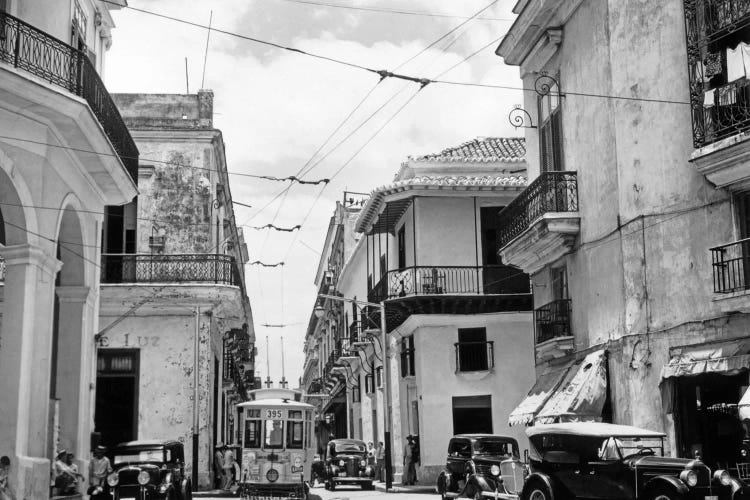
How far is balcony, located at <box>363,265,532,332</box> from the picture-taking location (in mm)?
31031

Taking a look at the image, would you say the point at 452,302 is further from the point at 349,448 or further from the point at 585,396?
the point at 585,396

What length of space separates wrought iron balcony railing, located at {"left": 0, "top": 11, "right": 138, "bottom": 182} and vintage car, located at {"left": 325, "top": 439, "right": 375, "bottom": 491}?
15.7 meters

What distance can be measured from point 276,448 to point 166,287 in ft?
24.6

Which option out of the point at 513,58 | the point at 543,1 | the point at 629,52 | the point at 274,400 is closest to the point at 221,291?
the point at 274,400

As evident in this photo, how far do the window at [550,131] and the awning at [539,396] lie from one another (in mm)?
4376

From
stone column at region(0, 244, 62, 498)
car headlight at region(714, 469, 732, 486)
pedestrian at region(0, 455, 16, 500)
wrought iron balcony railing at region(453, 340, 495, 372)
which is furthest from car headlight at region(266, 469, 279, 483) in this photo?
car headlight at region(714, 469, 732, 486)

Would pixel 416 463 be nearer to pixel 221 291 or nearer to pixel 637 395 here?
pixel 221 291

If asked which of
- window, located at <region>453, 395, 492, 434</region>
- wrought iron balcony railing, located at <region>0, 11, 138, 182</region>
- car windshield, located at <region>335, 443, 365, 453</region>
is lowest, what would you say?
car windshield, located at <region>335, 443, 365, 453</region>

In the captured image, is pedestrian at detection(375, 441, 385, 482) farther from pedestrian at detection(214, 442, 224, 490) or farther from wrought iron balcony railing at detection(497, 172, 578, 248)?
wrought iron balcony railing at detection(497, 172, 578, 248)

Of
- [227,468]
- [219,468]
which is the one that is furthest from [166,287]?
[219,468]

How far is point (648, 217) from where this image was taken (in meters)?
17.7

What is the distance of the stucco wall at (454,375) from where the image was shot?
30.7 meters

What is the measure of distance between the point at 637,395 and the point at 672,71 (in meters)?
5.64

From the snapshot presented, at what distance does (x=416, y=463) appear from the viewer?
101ft
